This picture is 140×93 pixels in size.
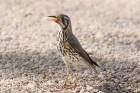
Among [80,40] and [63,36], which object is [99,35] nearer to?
[80,40]

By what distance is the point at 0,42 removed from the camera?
8.74 m

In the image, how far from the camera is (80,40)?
9016mm

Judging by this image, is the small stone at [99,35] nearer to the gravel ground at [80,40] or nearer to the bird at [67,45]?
the gravel ground at [80,40]

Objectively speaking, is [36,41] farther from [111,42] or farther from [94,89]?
[94,89]

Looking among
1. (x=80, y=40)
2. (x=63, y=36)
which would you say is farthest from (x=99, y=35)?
(x=63, y=36)

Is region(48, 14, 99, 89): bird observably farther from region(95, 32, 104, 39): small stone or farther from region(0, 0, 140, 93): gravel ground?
region(95, 32, 104, 39): small stone

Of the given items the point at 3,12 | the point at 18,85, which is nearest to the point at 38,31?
the point at 3,12

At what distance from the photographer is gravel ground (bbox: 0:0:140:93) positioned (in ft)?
22.5

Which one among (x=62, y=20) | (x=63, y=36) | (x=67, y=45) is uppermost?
(x=62, y=20)

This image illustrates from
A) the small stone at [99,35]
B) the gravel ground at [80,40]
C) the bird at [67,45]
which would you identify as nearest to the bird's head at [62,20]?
the bird at [67,45]

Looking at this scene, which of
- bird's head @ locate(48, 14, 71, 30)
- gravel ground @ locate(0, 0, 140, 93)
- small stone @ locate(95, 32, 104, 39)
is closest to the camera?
bird's head @ locate(48, 14, 71, 30)

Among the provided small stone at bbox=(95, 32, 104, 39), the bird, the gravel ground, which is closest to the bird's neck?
the bird

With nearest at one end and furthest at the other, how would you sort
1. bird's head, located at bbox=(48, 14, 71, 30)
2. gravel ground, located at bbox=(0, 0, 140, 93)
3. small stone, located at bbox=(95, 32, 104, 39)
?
bird's head, located at bbox=(48, 14, 71, 30)
gravel ground, located at bbox=(0, 0, 140, 93)
small stone, located at bbox=(95, 32, 104, 39)

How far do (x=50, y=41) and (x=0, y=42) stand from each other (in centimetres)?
114
